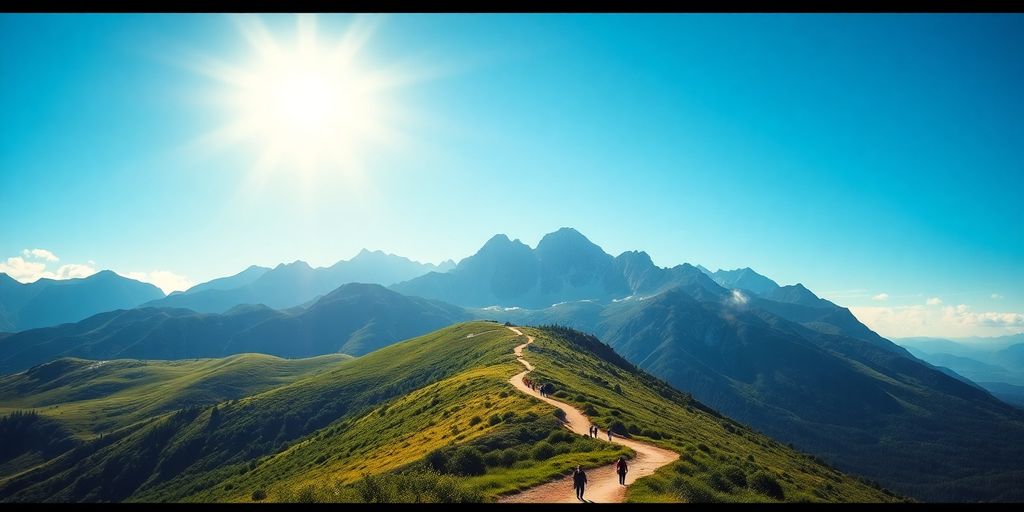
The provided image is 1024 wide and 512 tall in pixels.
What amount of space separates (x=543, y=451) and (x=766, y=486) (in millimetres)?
18552

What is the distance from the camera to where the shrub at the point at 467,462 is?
39500 millimetres

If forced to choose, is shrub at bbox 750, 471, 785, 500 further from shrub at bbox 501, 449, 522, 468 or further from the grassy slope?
the grassy slope

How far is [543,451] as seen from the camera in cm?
4303

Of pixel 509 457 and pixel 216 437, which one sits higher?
pixel 509 457

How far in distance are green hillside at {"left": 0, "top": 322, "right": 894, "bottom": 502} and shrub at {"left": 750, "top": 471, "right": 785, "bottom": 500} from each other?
0.37 ft

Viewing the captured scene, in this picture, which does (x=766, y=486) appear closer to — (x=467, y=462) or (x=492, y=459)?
(x=492, y=459)

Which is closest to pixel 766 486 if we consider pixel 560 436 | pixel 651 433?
pixel 651 433

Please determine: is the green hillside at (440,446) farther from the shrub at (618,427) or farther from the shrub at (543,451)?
the shrub at (618,427)

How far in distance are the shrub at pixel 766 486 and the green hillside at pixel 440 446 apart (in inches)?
4.5
